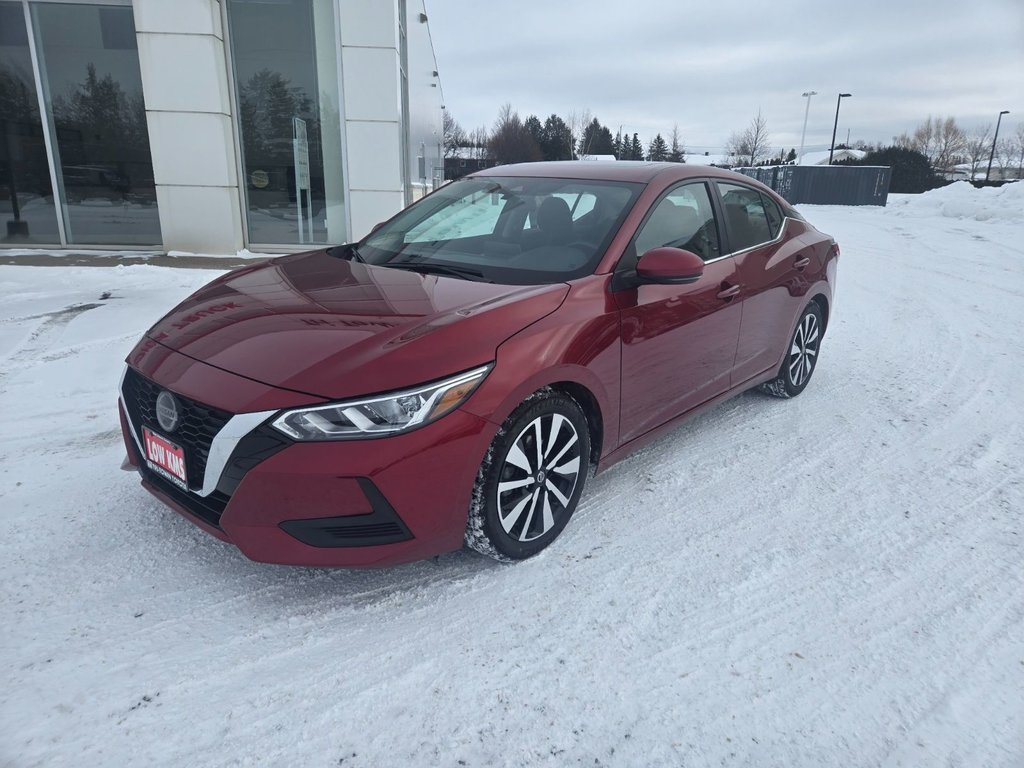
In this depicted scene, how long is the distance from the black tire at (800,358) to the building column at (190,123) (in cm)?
769

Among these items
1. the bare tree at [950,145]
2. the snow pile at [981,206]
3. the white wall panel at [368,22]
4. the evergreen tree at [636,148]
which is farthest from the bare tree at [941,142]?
the white wall panel at [368,22]

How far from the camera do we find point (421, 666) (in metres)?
2.27

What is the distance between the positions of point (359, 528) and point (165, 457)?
820mm

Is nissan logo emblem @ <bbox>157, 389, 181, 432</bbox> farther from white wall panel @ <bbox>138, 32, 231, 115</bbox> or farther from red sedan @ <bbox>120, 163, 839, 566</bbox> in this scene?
white wall panel @ <bbox>138, 32, 231, 115</bbox>

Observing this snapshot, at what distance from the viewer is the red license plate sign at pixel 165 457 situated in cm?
246

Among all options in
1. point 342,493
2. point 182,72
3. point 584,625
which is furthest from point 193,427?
point 182,72

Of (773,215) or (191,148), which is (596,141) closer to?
(191,148)

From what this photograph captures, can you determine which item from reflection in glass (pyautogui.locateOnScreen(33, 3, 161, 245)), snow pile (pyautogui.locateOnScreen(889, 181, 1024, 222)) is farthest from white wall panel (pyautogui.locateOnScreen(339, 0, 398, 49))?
snow pile (pyautogui.locateOnScreen(889, 181, 1024, 222))

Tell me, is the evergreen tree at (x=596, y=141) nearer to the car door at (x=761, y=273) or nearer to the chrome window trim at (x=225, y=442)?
the car door at (x=761, y=273)

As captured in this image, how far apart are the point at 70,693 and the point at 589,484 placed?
229cm

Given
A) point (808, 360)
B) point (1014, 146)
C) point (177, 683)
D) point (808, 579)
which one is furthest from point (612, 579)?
point (1014, 146)

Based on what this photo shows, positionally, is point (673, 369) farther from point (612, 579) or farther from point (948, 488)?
point (948, 488)

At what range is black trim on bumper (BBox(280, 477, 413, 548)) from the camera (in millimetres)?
2281

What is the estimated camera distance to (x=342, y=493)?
225 cm
